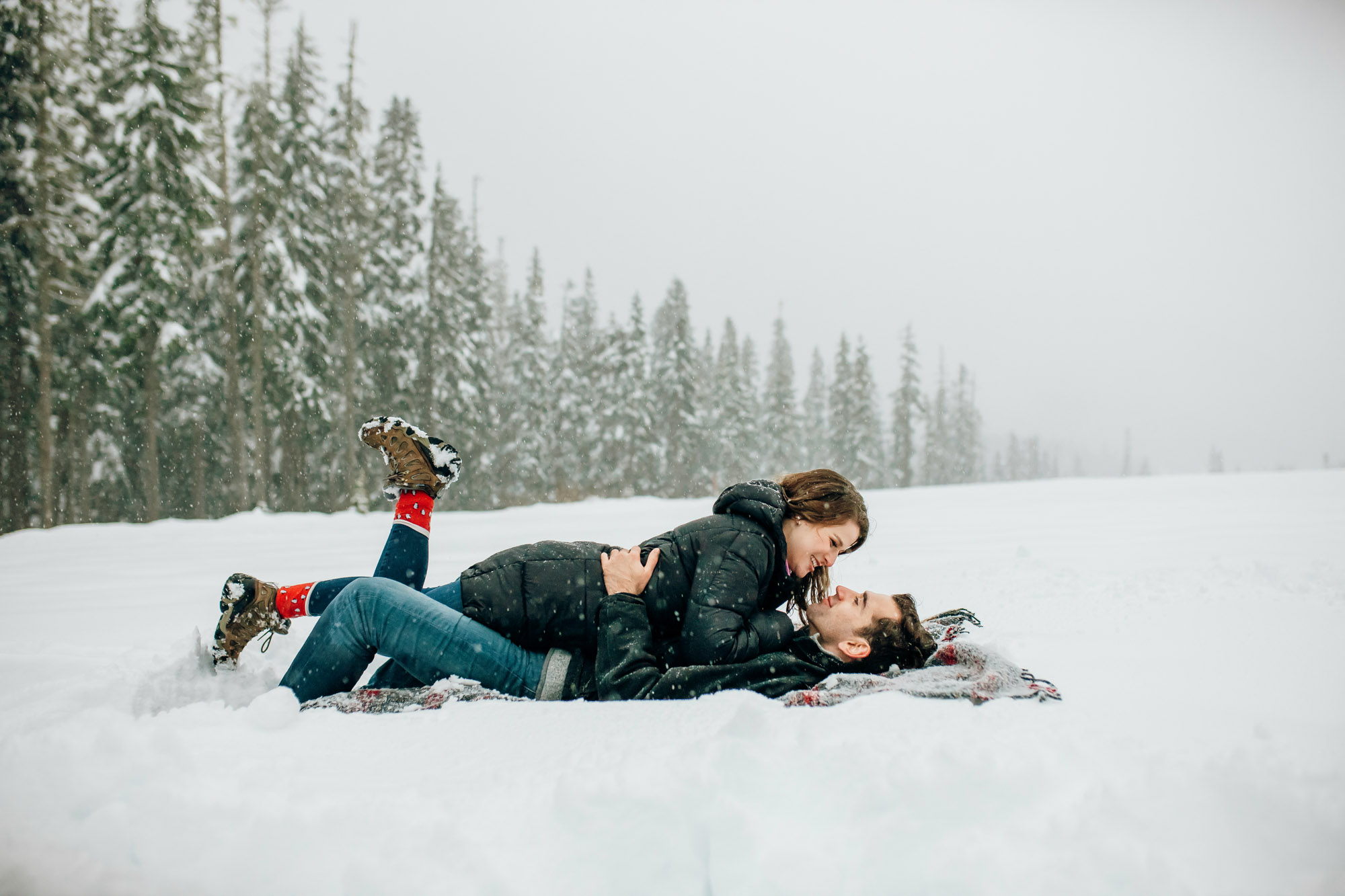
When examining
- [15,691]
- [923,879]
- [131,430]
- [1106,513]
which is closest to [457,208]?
[131,430]

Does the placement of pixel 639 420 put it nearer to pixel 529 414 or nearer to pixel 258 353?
pixel 529 414

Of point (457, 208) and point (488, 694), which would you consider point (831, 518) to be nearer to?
point (488, 694)

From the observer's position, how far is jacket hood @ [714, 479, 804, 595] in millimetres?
2818

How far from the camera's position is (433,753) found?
1.91 metres

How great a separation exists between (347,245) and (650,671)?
782 inches

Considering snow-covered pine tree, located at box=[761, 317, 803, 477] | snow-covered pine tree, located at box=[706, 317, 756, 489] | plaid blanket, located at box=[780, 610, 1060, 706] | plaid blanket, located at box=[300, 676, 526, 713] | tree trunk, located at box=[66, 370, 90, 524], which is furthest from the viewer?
snow-covered pine tree, located at box=[761, 317, 803, 477]

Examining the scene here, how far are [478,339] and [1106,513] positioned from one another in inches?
858

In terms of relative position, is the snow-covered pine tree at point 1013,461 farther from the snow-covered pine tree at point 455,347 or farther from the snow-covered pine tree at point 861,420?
the snow-covered pine tree at point 455,347

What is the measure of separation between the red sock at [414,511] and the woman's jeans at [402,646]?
625 mm

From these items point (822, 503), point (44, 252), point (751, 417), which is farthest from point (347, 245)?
point (751, 417)

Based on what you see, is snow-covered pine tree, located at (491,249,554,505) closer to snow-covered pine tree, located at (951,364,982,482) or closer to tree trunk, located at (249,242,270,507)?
tree trunk, located at (249,242,270,507)

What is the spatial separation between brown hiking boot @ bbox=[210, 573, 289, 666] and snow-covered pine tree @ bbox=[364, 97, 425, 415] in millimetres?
19181

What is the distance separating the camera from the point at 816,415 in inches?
1842

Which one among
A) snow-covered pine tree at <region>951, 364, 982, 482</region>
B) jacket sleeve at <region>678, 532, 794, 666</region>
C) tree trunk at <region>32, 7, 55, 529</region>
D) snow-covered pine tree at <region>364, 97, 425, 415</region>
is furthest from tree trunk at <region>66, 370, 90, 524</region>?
snow-covered pine tree at <region>951, 364, 982, 482</region>
